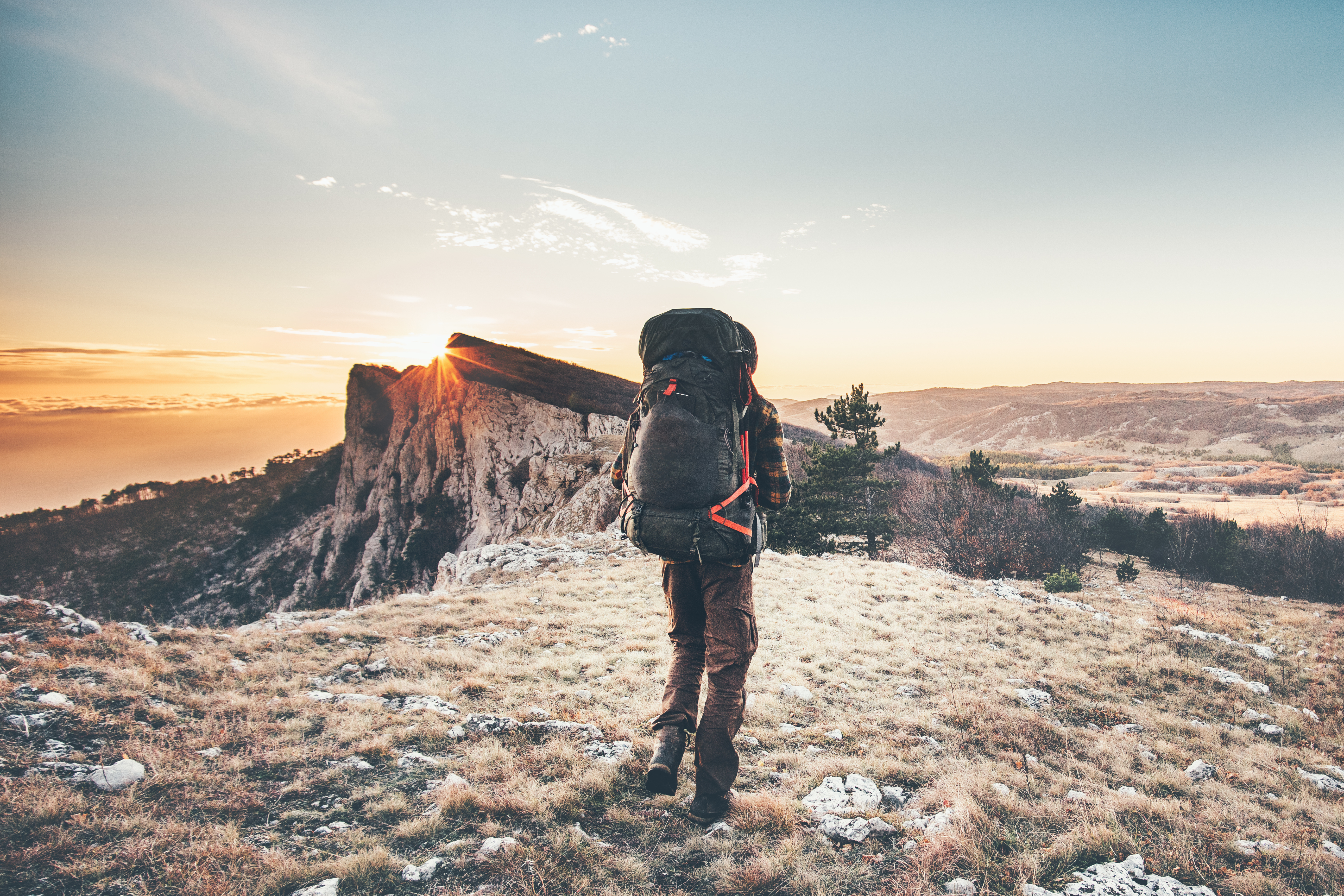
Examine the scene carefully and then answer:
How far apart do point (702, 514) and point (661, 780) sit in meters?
1.75

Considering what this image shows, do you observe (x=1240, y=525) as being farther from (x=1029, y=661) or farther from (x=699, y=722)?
(x=699, y=722)

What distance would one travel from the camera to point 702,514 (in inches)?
124

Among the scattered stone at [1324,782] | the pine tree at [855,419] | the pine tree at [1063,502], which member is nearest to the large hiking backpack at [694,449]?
the scattered stone at [1324,782]

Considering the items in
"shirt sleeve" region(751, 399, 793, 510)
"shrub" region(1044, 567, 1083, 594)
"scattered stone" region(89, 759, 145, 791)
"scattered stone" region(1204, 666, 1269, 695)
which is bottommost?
"shrub" region(1044, 567, 1083, 594)

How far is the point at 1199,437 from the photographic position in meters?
144

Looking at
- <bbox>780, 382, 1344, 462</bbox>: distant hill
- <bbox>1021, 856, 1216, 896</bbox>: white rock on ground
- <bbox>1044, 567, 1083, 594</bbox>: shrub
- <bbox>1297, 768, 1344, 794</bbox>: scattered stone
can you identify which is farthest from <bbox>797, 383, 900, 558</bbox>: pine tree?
<bbox>780, 382, 1344, 462</bbox>: distant hill

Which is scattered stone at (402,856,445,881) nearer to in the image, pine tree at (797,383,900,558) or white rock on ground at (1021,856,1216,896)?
white rock on ground at (1021,856,1216,896)

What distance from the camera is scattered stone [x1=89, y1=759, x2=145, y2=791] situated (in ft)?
9.94

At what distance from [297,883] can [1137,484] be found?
333ft

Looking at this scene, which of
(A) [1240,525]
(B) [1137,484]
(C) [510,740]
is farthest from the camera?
(B) [1137,484]

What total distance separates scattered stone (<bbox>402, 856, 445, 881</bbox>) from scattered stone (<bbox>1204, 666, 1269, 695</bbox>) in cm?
1043

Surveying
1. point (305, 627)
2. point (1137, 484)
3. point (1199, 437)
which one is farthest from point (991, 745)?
point (1199, 437)

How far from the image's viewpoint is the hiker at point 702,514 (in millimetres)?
3174

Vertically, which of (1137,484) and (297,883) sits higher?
(297,883)
